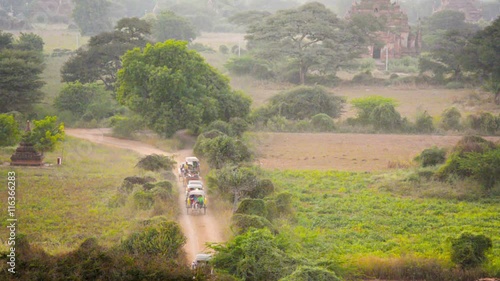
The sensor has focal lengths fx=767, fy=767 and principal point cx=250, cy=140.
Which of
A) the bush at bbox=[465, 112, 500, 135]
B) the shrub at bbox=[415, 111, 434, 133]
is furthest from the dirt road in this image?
the bush at bbox=[465, 112, 500, 135]

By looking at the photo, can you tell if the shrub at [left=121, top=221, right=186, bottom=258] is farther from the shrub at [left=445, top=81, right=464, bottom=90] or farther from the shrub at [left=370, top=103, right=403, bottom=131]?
the shrub at [left=445, top=81, right=464, bottom=90]

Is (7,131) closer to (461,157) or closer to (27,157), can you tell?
(27,157)

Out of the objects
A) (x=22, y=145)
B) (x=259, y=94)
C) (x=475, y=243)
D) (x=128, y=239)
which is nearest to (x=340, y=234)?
(x=475, y=243)

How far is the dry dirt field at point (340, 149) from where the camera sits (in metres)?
28.8

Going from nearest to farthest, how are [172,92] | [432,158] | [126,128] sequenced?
[432,158] → [172,92] → [126,128]

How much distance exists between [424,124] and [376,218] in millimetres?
15368

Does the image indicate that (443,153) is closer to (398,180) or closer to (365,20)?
(398,180)

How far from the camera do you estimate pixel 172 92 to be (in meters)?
31.7

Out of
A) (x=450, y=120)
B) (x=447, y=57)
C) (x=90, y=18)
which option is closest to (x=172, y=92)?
(x=450, y=120)

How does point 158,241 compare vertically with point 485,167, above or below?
below

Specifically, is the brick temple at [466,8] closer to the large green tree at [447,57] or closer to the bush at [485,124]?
the large green tree at [447,57]

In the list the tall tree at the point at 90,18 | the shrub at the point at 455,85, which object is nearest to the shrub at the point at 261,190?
the shrub at the point at 455,85

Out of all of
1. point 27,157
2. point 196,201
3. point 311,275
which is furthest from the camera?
point 27,157

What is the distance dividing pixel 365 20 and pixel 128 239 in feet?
135
